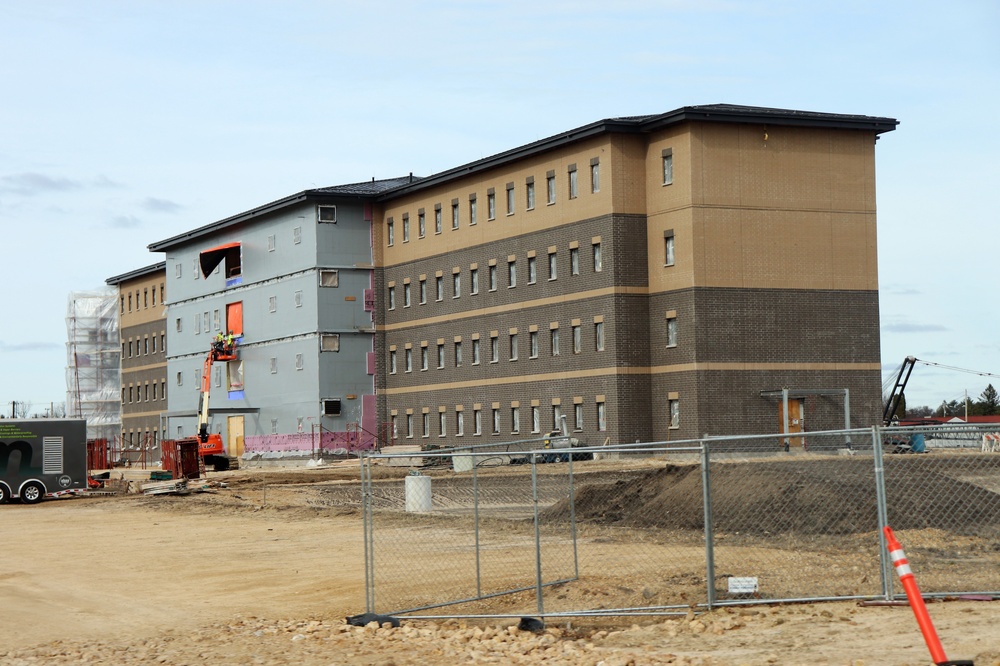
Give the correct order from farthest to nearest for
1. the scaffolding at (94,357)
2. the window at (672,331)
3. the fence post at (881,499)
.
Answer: the scaffolding at (94,357) → the window at (672,331) → the fence post at (881,499)

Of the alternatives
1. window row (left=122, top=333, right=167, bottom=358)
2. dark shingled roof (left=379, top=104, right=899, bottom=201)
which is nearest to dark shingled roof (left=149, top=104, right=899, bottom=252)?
dark shingled roof (left=379, top=104, right=899, bottom=201)

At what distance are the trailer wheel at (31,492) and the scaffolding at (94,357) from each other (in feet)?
224

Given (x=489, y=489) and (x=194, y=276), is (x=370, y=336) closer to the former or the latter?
(x=194, y=276)

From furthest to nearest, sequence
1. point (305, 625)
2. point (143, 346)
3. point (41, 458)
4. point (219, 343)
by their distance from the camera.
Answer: point (143, 346)
point (219, 343)
point (41, 458)
point (305, 625)

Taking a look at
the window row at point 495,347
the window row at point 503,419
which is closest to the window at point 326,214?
the window row at point 495,347

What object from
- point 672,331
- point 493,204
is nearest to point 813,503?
point 672,331

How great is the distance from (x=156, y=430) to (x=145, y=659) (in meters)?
88.9

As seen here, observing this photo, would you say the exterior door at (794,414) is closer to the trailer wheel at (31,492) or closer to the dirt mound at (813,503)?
the dirt mound at (813,503)

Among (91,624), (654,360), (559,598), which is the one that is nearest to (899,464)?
(559,598)

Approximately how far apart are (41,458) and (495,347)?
25012 millimetres

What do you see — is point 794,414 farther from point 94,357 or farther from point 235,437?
point 94,357

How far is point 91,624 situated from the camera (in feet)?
55.5

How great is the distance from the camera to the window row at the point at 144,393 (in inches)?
3967

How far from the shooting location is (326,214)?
244 feet
